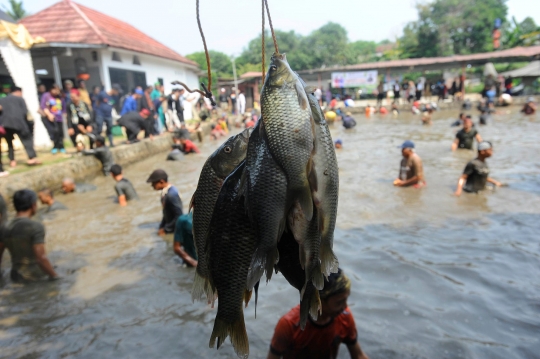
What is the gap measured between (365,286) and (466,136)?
406 inches

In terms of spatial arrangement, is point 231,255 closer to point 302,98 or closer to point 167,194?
point 302,98

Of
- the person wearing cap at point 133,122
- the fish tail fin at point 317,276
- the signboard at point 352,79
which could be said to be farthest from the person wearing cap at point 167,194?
the signboard at point 352,79

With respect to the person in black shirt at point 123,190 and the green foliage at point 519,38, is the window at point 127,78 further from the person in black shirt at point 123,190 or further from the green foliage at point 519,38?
the green foliage at point 519,38

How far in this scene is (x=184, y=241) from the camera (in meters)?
5.88

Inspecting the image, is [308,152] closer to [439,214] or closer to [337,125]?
[439,214]

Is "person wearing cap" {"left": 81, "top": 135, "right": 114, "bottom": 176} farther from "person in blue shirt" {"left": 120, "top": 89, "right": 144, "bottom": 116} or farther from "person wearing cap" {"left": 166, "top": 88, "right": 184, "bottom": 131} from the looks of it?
"person wearing cap" {"left": 166, "top": 88, "right": 184, "bottom": 131}

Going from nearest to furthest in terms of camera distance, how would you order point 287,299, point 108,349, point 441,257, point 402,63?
point 108,349
point 287,299
point 441,257
point 402,63

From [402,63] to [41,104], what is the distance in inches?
1128

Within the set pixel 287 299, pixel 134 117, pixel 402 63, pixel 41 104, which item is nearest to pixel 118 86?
pixel 134 117

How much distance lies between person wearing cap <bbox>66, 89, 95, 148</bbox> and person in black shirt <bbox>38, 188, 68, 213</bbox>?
11.2ft

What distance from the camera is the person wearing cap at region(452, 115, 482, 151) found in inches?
535

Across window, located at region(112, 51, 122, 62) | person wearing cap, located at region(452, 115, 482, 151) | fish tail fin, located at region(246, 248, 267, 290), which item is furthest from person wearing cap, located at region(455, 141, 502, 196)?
window, located at region(112, 51, 122, 62)

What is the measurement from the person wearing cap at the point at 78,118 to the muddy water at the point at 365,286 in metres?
3.18

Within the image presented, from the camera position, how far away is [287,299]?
5.42 meters
